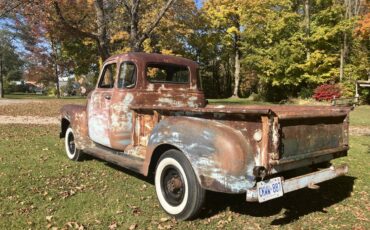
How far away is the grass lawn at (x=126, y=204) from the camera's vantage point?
468 centimetres

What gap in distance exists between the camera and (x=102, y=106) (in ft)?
21.4

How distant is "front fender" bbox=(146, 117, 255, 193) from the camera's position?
13.3 ft

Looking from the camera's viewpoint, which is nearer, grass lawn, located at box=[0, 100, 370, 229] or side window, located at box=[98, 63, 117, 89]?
grass lawn, located at box=[0, 100, 370, 229]

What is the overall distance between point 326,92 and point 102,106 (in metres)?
25.5

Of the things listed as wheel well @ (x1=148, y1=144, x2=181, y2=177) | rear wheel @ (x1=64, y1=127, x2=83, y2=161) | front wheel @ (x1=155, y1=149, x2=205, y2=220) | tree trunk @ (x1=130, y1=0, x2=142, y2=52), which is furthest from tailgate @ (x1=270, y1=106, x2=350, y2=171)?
tree trunk @ (x1=130, y1=0, x2=142, y2=52)

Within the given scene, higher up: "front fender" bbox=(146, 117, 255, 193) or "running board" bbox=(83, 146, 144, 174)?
"front fender" bbox=(146, 117, 255, 193)

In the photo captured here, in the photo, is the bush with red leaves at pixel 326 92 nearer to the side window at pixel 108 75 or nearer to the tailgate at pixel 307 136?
the side window at pixel 108 75

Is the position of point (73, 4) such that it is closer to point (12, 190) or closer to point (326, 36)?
point (12, 190)

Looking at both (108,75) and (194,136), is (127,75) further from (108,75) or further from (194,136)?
(194,136)

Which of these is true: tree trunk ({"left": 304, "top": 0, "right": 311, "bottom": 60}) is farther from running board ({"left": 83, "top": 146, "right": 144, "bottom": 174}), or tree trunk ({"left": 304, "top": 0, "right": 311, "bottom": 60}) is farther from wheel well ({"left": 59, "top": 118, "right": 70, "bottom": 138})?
running board ({"left": 83, "top": 146, "right": 144, "bottom": 174})

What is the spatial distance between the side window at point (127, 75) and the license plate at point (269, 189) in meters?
2.89

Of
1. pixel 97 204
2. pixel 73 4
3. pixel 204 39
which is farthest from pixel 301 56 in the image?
pixel 97 204

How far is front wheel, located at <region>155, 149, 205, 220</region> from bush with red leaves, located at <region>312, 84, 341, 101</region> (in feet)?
85.7

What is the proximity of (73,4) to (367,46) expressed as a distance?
24.2 meters
